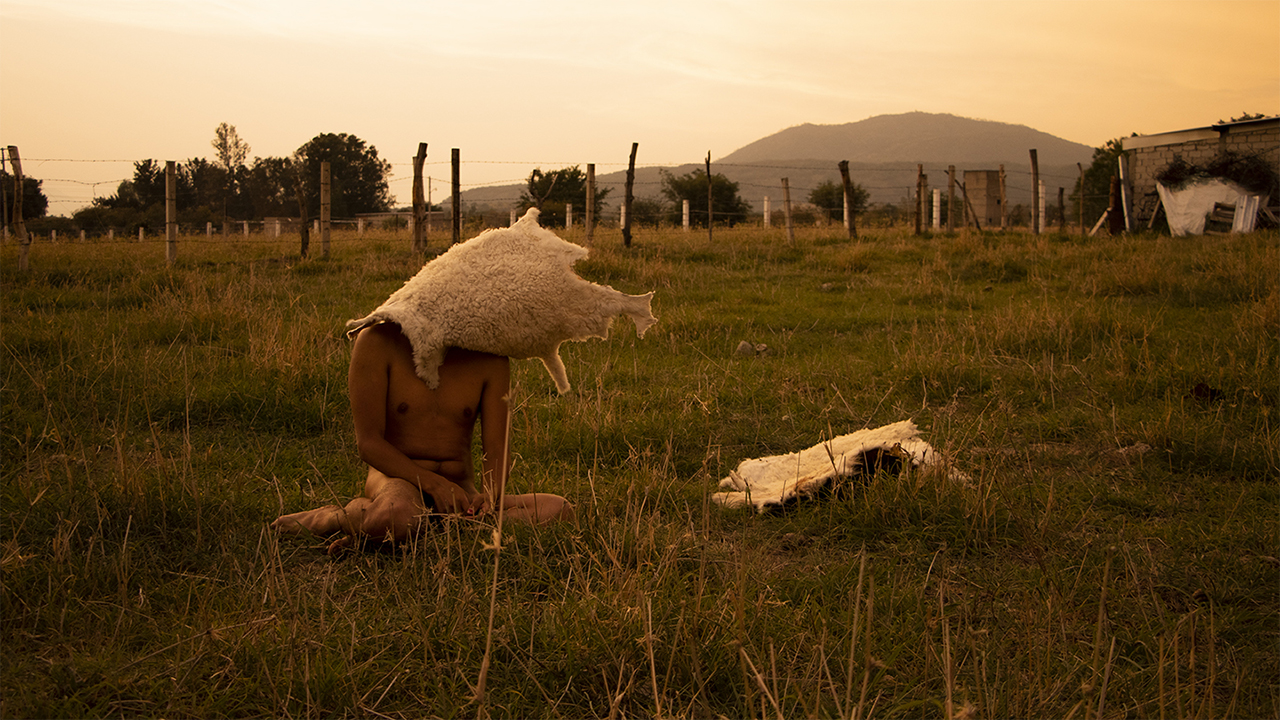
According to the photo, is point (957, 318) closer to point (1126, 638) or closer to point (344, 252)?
point (1126, 638)

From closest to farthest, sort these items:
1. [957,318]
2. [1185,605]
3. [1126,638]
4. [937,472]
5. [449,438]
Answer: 1. [1126,638]
2. [1185,605]
3. [449,438]
4. [937,472]
5. [957,318]

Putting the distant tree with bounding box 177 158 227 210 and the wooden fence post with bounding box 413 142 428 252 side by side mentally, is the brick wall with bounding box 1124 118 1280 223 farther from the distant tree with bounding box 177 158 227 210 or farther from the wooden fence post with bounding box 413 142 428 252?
the distant tree with bounding box 177 158 227 210

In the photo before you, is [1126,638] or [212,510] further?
[212,510]

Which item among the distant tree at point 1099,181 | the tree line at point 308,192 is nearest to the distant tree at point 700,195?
the tree line at point 308,192

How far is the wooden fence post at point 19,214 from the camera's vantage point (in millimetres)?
10750

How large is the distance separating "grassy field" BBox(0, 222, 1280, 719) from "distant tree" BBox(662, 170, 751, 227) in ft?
95.5

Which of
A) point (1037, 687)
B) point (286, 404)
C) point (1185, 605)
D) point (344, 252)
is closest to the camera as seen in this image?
point (1037, 687)

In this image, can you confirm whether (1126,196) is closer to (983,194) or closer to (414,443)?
(983,194)

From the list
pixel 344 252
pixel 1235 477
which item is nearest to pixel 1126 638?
pixel 1235 477

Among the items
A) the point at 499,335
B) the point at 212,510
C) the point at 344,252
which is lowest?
the point at 212,510

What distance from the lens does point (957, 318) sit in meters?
7.65

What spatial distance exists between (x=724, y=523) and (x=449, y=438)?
115 cm

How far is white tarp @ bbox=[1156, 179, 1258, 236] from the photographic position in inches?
665

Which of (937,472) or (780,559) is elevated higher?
(937,472)
